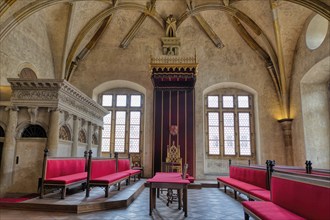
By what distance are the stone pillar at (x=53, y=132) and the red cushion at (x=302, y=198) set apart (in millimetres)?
5283

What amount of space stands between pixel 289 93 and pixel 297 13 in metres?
3.12

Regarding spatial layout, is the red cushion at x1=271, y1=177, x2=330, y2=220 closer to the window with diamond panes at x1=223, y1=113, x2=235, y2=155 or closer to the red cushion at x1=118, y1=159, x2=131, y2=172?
the red cushion at x1=118, y1=159, x2=131, y2=172

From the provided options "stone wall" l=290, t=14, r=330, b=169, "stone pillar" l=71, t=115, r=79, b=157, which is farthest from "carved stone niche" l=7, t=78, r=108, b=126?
"stone wall" l=290, t=14, r=330, b=169

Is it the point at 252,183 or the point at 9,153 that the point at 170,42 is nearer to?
the point at 252,183

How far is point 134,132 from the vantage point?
1127 cm

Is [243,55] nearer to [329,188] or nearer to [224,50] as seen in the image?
[224,50]

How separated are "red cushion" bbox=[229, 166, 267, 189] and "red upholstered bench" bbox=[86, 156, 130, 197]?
10.5ft

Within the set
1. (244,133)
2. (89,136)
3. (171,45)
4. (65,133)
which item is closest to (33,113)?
(65,133)

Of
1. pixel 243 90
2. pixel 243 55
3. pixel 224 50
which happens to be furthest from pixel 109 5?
pixel 243 90

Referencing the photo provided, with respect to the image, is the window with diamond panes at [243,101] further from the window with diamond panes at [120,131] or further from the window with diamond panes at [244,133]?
the window with diamond panes at [120,131]

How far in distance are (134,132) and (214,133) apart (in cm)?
371

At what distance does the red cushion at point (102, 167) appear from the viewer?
5636mm

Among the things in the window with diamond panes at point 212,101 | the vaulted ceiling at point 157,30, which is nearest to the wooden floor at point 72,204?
the vaulted ceiling at point 157,30

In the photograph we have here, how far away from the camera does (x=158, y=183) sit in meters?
4.34
